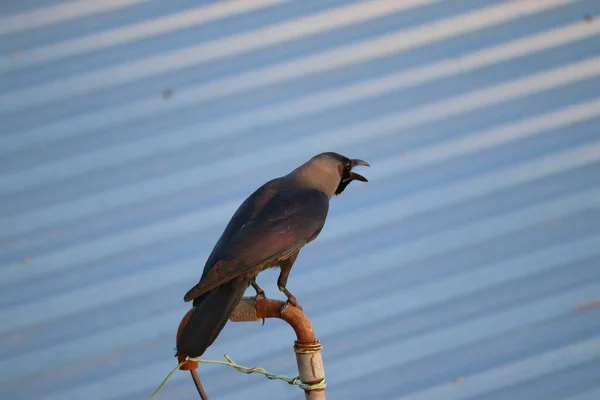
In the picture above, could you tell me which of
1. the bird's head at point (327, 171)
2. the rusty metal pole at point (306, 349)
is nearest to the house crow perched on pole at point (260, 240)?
the bird's head at point (327, 171)

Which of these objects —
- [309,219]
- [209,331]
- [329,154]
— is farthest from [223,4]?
[209,331]

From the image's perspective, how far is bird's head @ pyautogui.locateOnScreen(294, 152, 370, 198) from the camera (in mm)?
3463

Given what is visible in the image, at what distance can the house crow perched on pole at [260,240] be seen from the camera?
2.62 metres

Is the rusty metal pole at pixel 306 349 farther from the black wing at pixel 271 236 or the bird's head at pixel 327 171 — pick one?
the bird's head at pixel 327 171

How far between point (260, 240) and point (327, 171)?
0.66m

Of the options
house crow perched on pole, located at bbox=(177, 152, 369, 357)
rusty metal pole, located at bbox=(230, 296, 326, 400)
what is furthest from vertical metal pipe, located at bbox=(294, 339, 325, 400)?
house crow perched on pole, located at bbox=(177, 152, 369, 357)

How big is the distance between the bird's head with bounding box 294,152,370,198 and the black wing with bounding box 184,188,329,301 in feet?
0.36

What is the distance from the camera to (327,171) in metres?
3.54

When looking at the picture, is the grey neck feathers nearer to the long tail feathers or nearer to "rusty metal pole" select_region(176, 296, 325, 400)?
the long tail feathers

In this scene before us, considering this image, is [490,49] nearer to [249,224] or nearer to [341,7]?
[341,7]

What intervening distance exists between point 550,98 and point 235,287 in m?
2.26

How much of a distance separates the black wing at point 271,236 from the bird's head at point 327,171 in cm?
11

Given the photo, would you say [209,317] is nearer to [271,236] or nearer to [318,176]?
[271,236]

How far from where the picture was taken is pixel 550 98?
4.39 metres
